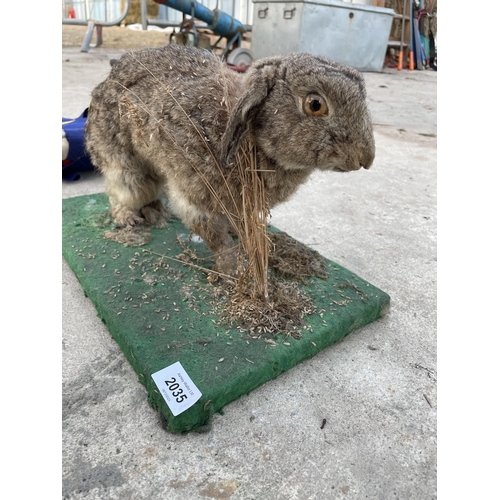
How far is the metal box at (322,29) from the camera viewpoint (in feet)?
28.1

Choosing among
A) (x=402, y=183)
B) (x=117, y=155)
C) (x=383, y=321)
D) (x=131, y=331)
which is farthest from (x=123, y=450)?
(x=402, y=183)

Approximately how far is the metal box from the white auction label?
27.1ft

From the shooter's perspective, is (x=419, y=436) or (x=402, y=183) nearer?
(x=419, y=436)

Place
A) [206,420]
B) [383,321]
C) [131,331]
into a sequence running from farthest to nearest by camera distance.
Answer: [383,321], [131,331], [206,420]

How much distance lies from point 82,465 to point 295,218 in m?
2.29

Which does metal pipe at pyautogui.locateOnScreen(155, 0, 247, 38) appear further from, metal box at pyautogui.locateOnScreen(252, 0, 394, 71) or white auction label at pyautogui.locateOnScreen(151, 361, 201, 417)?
white auction label at pyautogui.locateOnScreen(151, 361, 201, 417)

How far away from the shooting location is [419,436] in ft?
5.33

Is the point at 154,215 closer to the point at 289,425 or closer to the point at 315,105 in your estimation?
the point at 315,105

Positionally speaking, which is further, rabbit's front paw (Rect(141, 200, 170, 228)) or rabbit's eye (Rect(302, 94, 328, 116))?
rabbit's front paw (Rect(141, 200, 170, 228))

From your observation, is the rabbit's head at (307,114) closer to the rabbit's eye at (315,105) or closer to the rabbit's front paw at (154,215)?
the rabbit's eye at (315,105)

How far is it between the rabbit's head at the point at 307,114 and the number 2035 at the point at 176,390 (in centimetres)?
87

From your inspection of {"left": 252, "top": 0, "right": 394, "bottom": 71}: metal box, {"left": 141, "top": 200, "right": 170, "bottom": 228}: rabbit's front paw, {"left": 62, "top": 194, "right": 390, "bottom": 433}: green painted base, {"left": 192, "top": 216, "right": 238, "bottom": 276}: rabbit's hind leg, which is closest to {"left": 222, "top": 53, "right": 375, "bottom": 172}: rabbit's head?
{"left": 192, "top": 216, "right": 238, "bottom": 276}: rabbit's hind leg

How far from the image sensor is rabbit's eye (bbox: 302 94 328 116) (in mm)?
1600

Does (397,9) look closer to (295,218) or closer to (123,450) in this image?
(295,218)
